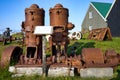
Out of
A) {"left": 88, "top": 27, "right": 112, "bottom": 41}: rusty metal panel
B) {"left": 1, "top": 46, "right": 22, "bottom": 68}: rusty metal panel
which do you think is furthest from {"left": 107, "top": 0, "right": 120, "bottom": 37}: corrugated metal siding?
{"left": 1, "top": 46, "right": 22, "bottom": 68}: rusty metal panel

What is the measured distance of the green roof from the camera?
34603 mm

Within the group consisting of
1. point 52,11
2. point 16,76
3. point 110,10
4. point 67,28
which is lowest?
point 16,76

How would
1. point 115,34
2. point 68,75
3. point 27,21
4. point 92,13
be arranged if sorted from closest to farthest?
point 68,75
point 27,21
point 115,34
point 92,13

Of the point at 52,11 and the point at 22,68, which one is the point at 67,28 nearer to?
the point at 52,11

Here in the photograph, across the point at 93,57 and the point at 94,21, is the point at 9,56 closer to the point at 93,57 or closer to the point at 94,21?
the point at 93,57

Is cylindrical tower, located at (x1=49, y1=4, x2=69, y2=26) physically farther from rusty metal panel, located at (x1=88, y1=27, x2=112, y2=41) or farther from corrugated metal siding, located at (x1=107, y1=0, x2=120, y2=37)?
corrugated metal siding, located at (x1=107, y1=0, x2=120, y2=37)

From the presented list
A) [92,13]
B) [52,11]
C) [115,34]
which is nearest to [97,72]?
[52,11]

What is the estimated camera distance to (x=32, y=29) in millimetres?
10867

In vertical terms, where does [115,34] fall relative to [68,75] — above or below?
above

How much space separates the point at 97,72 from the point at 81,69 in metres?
0.52

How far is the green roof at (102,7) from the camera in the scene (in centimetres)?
3460

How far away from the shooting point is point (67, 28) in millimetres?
11242

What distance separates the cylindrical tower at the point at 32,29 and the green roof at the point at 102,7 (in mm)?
23610

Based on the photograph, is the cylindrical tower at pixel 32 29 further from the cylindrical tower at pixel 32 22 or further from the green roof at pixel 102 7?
the green roof at pixel 102 7
